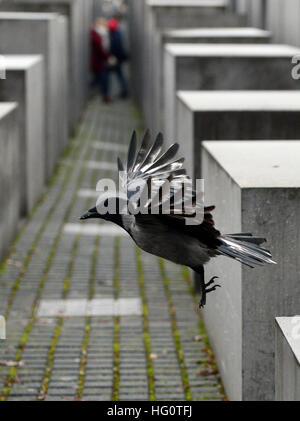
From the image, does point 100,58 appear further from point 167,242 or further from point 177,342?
point 167,242

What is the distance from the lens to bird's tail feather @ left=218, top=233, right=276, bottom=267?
13.0 feet

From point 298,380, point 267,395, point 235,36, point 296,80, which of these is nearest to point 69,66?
point 235,36

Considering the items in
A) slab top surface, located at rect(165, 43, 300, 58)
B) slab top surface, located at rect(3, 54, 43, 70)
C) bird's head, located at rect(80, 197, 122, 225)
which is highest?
bird's head, located at rect(80, 197, 122, 225)

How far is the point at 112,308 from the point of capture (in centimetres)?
970

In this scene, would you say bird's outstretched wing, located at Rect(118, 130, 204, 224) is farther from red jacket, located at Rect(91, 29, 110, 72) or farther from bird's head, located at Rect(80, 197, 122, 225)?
red jacket, located at Rect(91, 29, 110, 72)

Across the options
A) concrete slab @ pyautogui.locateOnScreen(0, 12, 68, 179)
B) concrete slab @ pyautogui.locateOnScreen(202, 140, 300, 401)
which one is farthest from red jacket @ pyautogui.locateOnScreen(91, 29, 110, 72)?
concrete slab @ pyautogui.locateOnScreen(202, 140, 300, 401)

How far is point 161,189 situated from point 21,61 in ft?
35.8

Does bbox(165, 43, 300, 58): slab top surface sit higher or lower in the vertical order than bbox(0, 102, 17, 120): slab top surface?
higher

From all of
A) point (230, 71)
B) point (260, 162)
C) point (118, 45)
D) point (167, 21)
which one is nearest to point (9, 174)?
point (230, 71)

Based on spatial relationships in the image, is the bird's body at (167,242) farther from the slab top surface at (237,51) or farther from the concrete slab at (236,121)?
the slab top surface at (237,51)

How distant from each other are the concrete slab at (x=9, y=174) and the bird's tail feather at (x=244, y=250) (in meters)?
7.22

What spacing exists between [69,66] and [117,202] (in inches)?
725

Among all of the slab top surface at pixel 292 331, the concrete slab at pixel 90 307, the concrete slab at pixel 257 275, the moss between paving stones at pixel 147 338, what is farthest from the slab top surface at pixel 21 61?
the slab top surface at pixel 292 331

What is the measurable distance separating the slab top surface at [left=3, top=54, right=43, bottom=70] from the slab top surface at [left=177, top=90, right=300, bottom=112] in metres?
2.84
